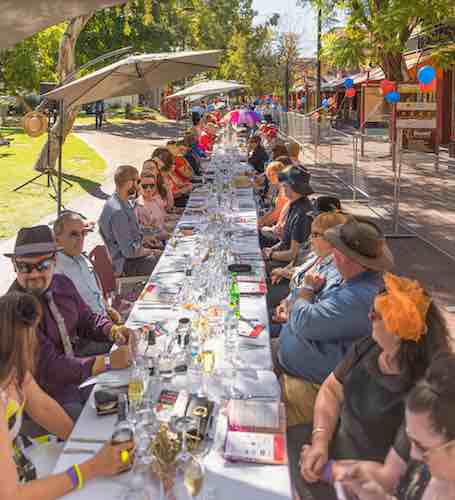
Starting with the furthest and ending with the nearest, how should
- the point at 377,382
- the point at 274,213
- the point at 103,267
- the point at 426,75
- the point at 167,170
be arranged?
the point at 426,75 < the point at 167,170 < the point at 274,213 < the point at 103,267 < the point at 377,382

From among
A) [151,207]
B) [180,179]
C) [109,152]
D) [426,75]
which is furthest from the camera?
[109,152]

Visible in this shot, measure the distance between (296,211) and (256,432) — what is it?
12.3 feet

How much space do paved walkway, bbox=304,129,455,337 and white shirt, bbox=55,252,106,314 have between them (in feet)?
11.8

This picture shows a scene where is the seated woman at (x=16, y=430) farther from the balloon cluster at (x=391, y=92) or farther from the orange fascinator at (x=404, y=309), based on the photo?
the balloon cluster at (x=391, y=92)

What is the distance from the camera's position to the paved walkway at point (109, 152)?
9.53 m

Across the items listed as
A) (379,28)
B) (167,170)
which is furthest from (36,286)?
(379,28)

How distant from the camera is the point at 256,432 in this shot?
264cm

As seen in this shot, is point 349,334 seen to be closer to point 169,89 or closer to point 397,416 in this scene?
point 397,416

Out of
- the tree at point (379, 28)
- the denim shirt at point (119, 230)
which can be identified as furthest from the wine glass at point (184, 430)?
the tree at point (379, 28)

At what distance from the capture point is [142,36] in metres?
37.4

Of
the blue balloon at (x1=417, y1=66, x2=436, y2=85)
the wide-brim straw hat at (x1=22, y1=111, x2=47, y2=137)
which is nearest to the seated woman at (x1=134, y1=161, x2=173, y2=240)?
the wide-brim straw hat at (x1=22, y1=111, x2=47, y2=137)

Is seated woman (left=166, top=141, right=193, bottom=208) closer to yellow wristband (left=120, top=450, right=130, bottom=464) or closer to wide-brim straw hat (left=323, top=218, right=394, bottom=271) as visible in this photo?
wide-brim straw hat (left=323, top=218, right=394, bottom=271)

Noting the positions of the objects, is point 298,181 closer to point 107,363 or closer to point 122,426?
point 107,363

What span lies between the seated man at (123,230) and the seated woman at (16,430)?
3697 mm
